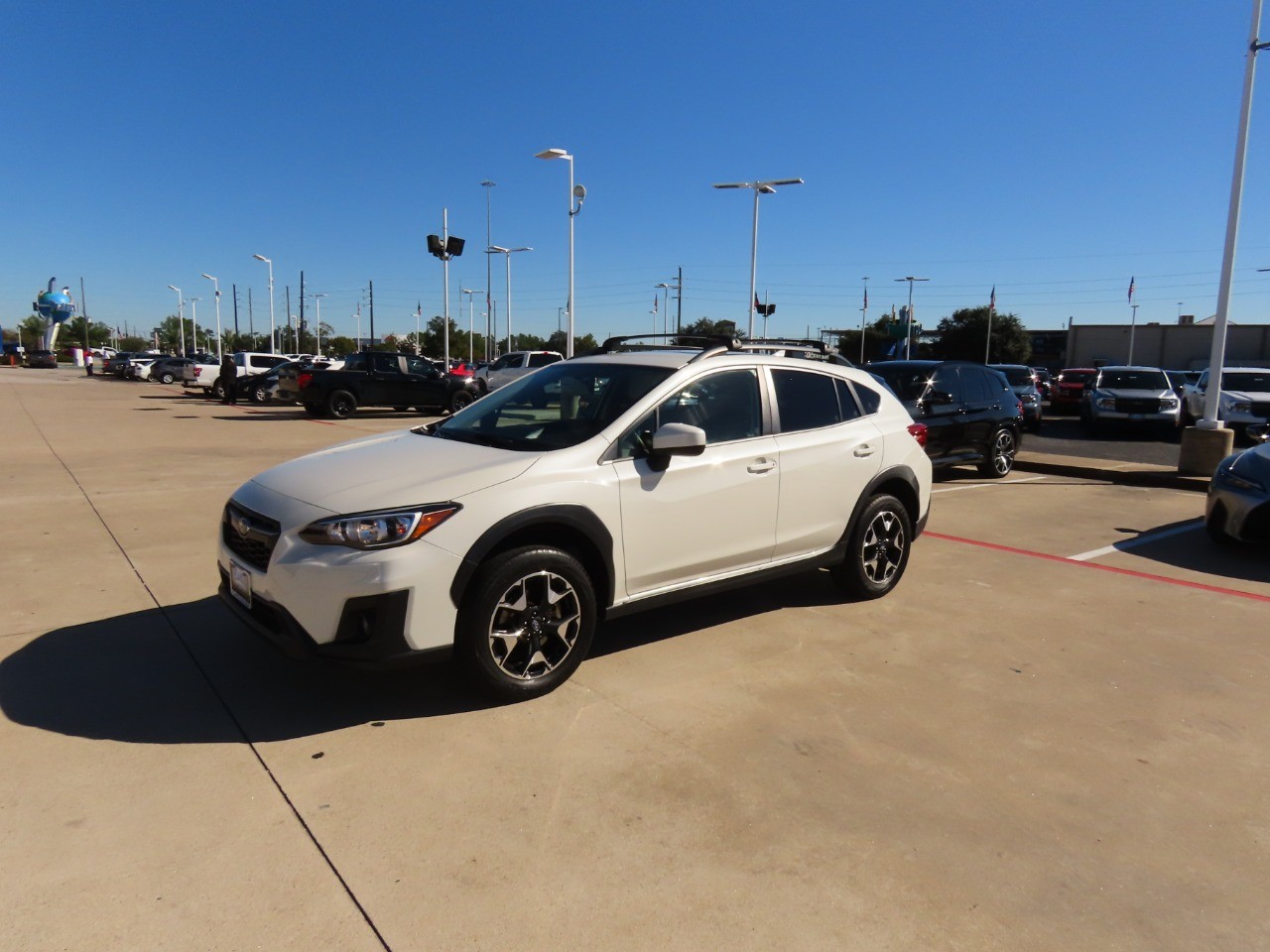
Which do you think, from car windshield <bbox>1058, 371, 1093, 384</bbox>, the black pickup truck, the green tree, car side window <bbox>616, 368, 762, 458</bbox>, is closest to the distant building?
the green tree

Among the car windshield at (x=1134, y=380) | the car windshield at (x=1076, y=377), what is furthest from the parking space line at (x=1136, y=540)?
the car windshield at (x=1076, y=377)

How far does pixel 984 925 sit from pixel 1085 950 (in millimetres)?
267

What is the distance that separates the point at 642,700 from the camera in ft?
13.3

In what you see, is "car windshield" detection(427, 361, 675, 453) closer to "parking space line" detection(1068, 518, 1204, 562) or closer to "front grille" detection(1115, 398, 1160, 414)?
"parking space line" detection(1068, 518, 1204, 562)

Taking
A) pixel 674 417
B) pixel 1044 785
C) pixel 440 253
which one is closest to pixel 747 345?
pixel 674 417

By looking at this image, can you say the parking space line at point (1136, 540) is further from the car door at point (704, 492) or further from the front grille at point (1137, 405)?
the front grille at point (1137, 405)

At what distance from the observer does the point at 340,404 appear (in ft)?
71.9

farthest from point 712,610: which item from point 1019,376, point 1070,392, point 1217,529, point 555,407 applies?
point 1070,392

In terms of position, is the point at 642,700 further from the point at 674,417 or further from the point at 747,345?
the point at 747,345

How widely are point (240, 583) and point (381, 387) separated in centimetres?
1943

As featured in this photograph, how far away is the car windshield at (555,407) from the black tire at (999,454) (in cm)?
833

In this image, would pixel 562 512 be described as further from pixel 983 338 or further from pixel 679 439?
pixel 983 338

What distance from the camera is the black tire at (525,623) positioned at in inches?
145

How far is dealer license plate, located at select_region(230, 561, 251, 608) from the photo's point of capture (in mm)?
3801
